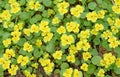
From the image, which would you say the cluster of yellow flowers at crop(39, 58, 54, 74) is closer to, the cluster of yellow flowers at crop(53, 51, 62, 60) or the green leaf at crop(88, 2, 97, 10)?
the cluster of yellow flowers at crop(53, 51, 62, 60)

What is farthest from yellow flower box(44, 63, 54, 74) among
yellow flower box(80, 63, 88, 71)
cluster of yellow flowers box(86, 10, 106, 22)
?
cluster of yellow flowers box(86, 10, 106, 22)

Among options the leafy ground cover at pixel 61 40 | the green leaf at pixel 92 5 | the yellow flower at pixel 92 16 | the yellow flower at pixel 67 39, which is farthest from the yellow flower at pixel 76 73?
the green leaf at pixel 92 5

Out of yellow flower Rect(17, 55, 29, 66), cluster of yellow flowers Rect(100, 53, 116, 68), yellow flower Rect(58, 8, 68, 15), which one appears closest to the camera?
cluster of yellow flowers Rect(100, 53, 116, 68)

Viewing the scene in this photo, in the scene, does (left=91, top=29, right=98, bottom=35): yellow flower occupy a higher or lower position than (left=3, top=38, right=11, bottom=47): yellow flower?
higher

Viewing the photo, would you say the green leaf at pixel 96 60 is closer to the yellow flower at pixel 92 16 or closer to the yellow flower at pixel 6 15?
the yellow flower at pixel 92 16

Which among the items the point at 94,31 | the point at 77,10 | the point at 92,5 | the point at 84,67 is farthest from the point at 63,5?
the point at 84,67

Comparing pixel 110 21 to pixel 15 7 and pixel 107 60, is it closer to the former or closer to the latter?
pixel 107 60
